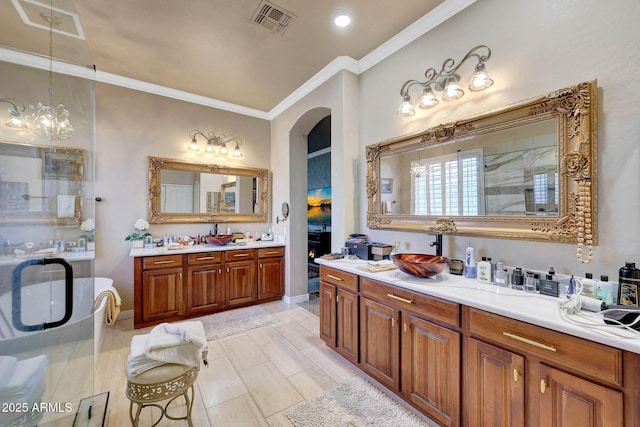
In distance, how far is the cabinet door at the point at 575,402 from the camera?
1.00 m

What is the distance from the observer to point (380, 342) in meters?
2.00

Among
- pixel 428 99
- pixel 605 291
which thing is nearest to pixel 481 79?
pixel 428 99

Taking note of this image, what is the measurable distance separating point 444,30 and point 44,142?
341cm

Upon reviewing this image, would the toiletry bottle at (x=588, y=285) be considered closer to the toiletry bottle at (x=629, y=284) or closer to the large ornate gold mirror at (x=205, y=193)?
the toiletry bottle at (x=629, y=284)

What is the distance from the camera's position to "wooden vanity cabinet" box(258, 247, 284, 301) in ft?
12.8

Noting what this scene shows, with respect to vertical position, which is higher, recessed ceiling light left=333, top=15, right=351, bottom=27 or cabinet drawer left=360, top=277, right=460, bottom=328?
recessed ceiling light left=333, top=15, right=351, bottom=27

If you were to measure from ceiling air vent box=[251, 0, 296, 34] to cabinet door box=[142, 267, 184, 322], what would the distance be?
2.93 metres

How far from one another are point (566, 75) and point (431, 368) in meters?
2.02

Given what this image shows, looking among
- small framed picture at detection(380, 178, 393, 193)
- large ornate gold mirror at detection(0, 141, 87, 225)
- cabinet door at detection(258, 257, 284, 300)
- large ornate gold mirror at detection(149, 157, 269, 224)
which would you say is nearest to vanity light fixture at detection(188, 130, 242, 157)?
large ornate gold mirror at detection(149, 157, 269, 224)

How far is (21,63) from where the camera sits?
163 centimetres

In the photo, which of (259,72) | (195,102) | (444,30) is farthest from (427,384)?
(195,102)

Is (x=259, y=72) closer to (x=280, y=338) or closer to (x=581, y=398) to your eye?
(x=280, y=338)

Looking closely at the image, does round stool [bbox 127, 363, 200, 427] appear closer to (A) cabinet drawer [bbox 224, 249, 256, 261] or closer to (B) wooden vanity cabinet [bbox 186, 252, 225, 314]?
(B) wooden vanity cabinet [bbox 186, 252, 225, 314]

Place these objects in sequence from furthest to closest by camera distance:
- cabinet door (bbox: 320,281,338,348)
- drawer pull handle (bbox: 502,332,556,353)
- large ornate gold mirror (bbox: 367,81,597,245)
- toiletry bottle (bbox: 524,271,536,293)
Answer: cabinet door (bbox: 320,281,338,348) → toiletry bottle (bbox: 524,271,536,293) → large ornate gold mirror (bbox: 367,81,597,245) → drawer pull handle (bbox: 502,332,556,353)
